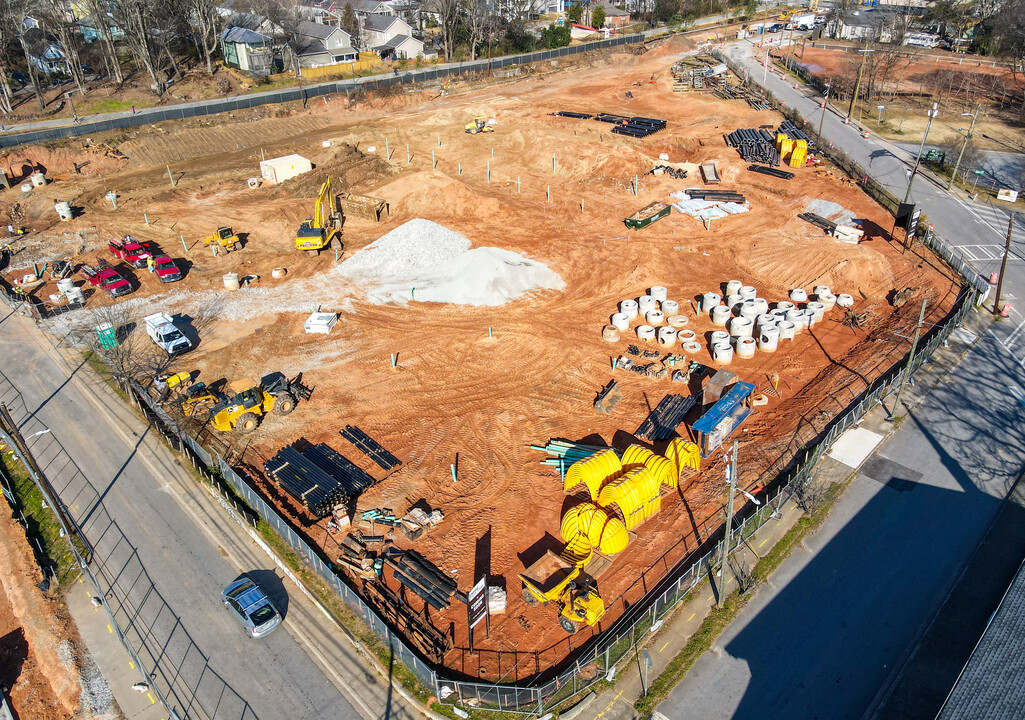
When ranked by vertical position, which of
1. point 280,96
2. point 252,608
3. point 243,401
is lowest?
point 252,608

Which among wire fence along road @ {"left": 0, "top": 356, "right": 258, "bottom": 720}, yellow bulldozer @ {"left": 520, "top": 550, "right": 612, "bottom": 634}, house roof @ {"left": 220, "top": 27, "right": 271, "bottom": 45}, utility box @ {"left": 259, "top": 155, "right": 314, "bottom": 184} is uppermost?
house roof @ {"left": 220, "top": 27, "right": 271, "bottom": 45}

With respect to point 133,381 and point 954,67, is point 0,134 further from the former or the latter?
point 954,67

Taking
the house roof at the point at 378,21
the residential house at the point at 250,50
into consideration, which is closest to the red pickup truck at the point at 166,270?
the residential house at the point at 250,50

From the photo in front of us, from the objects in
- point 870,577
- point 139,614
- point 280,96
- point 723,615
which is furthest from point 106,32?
point 870,577

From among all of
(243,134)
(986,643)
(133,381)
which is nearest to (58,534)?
(133,381)

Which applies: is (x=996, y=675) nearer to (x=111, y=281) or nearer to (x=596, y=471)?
(x=596, y=471)

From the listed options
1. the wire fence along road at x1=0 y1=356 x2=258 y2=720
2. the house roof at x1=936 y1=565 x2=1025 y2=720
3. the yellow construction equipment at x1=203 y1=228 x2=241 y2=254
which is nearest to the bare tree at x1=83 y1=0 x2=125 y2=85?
the yellow construction equipment at x1=203 y1=228 x2=241 y2=254

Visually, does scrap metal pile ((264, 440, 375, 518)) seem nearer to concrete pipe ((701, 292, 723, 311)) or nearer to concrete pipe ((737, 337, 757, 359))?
concrete pipe ((737, 337, 757, 359))
